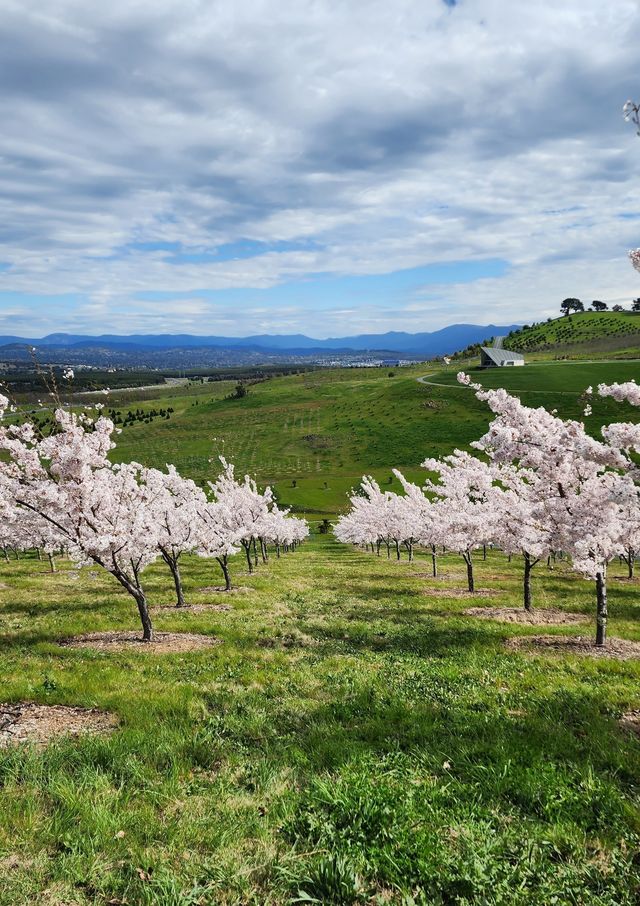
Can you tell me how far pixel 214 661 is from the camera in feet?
46.6

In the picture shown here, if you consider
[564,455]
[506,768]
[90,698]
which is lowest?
[90,698]

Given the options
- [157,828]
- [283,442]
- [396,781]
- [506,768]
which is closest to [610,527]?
[506,768]

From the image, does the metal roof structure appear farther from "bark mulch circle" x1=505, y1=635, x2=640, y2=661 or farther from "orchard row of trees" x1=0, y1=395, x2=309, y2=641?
"orchard row of trees" x1=0, y1=395, x2=309, y2=641

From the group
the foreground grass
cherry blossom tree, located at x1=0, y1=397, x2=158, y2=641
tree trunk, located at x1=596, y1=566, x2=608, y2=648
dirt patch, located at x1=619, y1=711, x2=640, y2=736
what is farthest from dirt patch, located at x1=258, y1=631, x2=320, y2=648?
tree trunk, located at x1=596, y1=566, x2=608, y2=648

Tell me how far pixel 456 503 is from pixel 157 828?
28292mm

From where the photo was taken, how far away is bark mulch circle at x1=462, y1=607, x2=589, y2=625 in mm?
21156

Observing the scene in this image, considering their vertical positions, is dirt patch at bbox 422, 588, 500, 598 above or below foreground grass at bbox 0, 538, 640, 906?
below

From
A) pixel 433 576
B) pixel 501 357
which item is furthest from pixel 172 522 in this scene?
pixel 501 357

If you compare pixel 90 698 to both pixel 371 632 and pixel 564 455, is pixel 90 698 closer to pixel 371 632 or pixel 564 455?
pixel 371 632

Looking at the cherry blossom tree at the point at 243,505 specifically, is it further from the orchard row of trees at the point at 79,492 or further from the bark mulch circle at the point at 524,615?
the bark mulch circle at the point at 524,615

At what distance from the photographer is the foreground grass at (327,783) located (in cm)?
512

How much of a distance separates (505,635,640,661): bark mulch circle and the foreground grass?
1.42 m

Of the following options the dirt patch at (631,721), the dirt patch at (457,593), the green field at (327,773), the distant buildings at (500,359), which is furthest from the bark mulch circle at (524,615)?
the distant buildings at (500,359)

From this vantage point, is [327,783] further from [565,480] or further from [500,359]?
[500,359]
